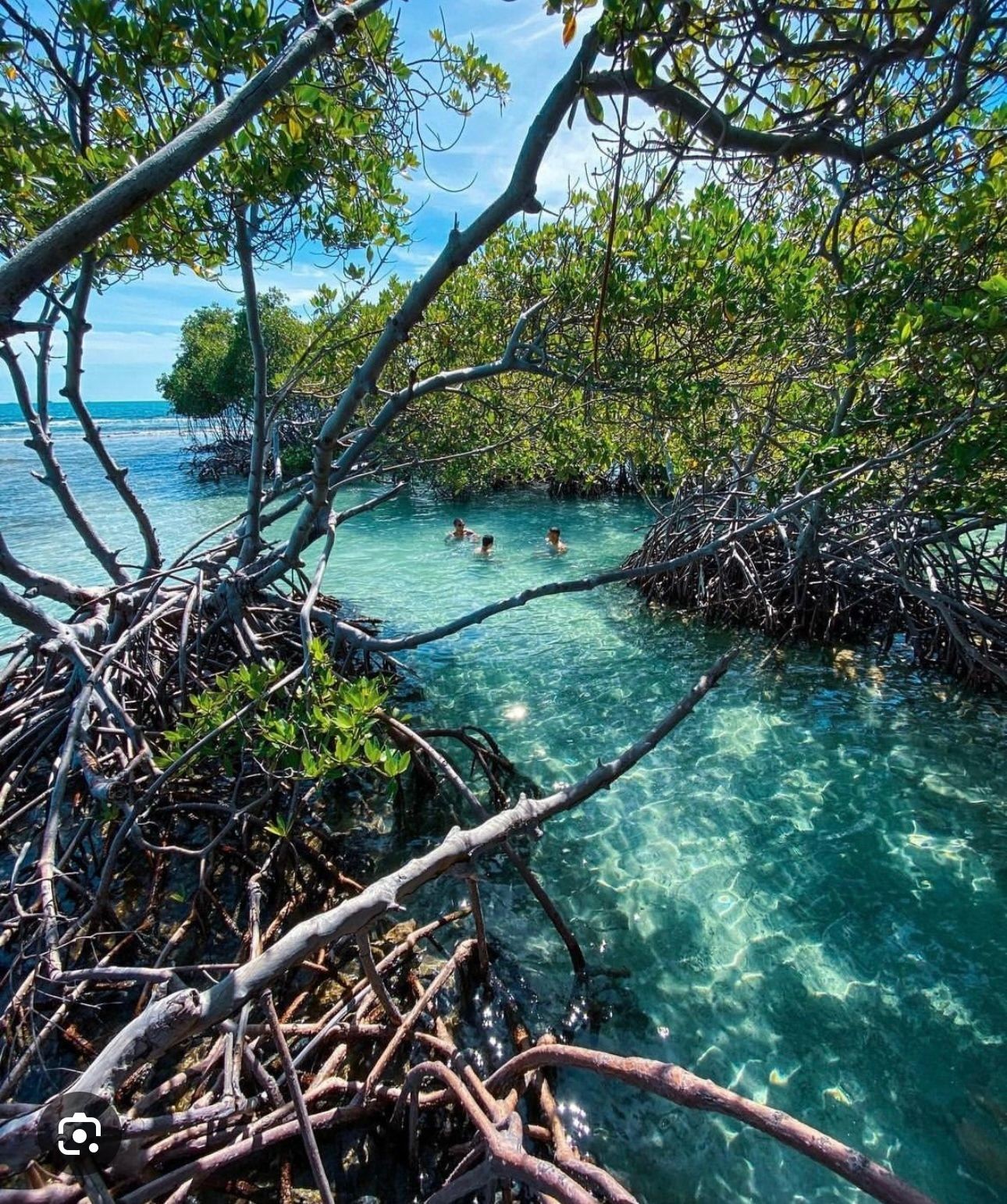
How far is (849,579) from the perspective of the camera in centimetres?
720

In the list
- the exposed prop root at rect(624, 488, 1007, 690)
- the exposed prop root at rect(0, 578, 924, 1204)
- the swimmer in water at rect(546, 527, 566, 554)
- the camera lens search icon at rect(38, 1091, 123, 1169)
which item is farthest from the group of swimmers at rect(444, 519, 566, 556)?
the camera lens search icon at rect(38, 1091, 123, 1169)

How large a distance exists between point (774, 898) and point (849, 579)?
4.82 meters

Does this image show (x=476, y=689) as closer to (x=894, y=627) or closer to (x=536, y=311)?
(x=536, y=311)

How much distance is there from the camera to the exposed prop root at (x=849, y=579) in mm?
A: 5930

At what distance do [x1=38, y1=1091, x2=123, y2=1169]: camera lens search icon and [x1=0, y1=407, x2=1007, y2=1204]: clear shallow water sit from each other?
6.35 ft

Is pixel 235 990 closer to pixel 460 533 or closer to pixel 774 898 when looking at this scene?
pixel 774 898

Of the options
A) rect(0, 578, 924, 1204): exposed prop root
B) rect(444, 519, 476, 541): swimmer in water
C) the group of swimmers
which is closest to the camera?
rect(0, 578, 924, 1204): exposed prop root

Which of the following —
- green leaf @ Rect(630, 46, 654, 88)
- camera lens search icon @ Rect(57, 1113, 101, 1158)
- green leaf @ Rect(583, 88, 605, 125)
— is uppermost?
green leaf @ Rect(630, 46, 654, 88)

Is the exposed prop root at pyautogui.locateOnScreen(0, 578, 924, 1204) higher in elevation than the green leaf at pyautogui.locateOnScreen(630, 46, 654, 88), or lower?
lower

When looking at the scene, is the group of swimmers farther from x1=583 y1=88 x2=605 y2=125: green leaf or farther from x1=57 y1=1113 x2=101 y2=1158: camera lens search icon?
x1=57 y1=1113 x2=101 y2=1158: camera lens search icon

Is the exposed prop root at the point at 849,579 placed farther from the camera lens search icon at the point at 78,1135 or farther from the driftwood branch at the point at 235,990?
the camera lens search icon at the point at 78,1135

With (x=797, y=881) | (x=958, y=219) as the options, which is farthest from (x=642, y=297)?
(x=797, y=881)

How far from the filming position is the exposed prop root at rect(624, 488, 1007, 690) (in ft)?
19.5

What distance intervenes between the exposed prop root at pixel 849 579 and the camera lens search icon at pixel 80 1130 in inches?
191
